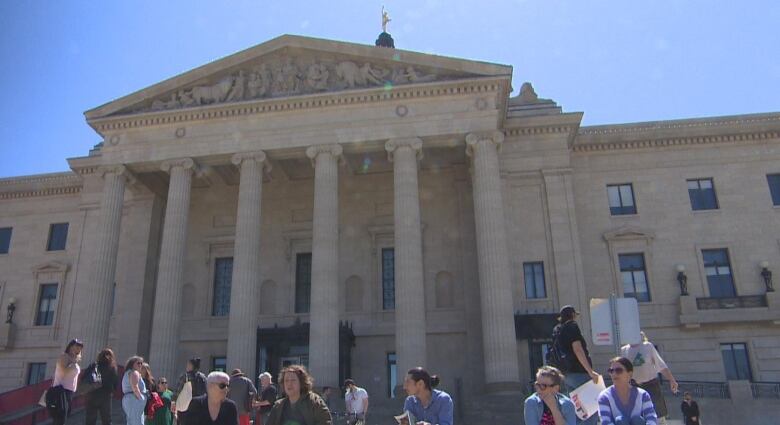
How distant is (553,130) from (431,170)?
6389 millimetres

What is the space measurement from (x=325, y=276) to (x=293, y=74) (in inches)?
407

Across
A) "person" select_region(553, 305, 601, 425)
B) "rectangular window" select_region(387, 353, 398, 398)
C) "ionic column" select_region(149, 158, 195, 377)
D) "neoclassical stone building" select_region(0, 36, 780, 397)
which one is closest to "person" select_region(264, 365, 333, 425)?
"person" select_region(553, 305, 601, 425)

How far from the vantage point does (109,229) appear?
31.2 m

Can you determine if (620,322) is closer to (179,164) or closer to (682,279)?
(682,279)

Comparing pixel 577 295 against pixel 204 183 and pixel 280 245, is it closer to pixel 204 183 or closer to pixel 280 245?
pixel 280 245

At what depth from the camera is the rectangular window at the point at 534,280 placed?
3061 centimetres

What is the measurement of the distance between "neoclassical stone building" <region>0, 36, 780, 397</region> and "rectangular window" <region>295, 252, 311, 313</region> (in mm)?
79

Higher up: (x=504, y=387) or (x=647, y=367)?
(x=647, y=367)

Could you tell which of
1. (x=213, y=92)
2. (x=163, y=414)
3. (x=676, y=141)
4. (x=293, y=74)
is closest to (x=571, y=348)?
(x=163, y=414)

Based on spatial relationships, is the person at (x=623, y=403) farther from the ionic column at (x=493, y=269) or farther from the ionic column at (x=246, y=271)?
the ionic column at (x=246, y=271)

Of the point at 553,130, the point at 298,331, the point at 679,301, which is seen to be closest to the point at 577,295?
the point at 679,301

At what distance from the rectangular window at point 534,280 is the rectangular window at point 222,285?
14769mm

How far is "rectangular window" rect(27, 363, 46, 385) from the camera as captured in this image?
118 feet

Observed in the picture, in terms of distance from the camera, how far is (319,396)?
9.20 m
